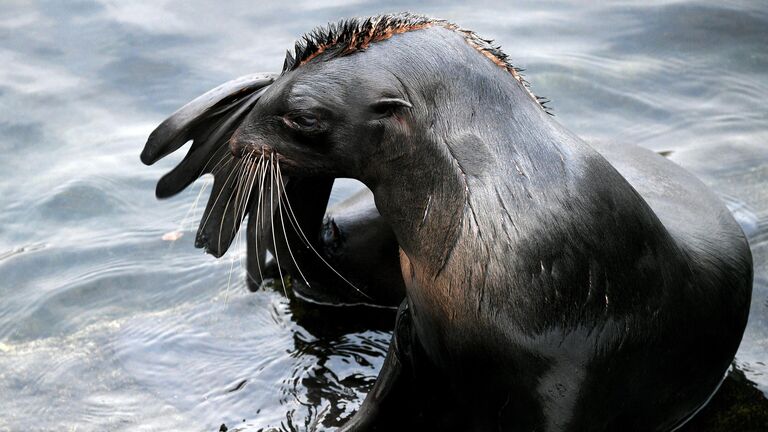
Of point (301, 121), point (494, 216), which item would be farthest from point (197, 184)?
point (494, 216)

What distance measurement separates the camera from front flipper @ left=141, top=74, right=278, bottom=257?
4930 mm

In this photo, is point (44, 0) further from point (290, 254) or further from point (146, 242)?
point (290, 254)

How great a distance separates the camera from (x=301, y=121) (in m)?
4.11

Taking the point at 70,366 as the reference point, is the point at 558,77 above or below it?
above

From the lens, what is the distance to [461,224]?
401 cm

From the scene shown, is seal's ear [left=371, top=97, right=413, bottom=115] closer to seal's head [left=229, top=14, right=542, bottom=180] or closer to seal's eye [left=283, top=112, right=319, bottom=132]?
seal's head [left=229, top=14, right=542, bottom=180]

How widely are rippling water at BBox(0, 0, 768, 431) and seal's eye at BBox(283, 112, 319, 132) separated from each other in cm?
142

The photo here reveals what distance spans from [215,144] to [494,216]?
5.19 ft

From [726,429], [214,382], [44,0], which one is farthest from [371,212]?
[44,0]

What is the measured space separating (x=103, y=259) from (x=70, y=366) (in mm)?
1318

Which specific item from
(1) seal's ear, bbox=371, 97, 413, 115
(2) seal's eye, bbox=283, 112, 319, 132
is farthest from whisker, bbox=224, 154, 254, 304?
(1) seal's ear, bbox=371, 97, 413, 115

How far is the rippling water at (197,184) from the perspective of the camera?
527 centimetres

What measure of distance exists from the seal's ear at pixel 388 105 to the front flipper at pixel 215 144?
0.96m

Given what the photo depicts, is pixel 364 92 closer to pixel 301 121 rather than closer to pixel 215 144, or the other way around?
pixel 301 121
